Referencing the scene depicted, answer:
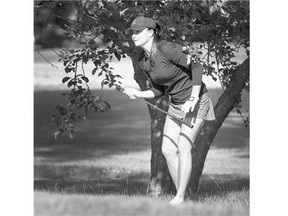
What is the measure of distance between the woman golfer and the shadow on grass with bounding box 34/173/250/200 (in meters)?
0.56

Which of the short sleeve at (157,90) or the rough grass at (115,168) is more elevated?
the short sleeve at (157,90)

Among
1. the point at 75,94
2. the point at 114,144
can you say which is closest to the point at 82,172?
the point at 114,144

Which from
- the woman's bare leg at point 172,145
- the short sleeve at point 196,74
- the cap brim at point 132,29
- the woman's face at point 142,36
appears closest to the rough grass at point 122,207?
the woman's bare leg at point 172,145

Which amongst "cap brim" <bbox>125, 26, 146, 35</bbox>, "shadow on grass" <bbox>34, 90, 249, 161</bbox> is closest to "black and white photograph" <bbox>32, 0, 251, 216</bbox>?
"cap brim" <bbox>125, 26, 146, 35</bbox>

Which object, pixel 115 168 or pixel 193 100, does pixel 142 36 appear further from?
pixel 115 168

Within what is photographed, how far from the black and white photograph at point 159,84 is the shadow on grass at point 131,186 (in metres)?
0.03

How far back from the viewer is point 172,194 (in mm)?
7113

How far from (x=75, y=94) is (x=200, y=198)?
1.61 meters

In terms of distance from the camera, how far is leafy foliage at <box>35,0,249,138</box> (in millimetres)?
7035

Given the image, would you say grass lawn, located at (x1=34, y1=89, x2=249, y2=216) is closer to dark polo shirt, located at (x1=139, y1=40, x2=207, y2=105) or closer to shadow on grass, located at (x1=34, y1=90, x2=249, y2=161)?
shadow on grass, located at (x1=34, y1=90, x2=249, y2=161)

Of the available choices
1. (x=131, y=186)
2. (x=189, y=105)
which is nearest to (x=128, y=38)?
(x=189, y=105)

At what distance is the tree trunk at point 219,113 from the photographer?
7781mm

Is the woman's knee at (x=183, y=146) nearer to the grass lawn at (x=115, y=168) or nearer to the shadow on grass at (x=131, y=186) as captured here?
the grass lawn at (x=115, y=168)
